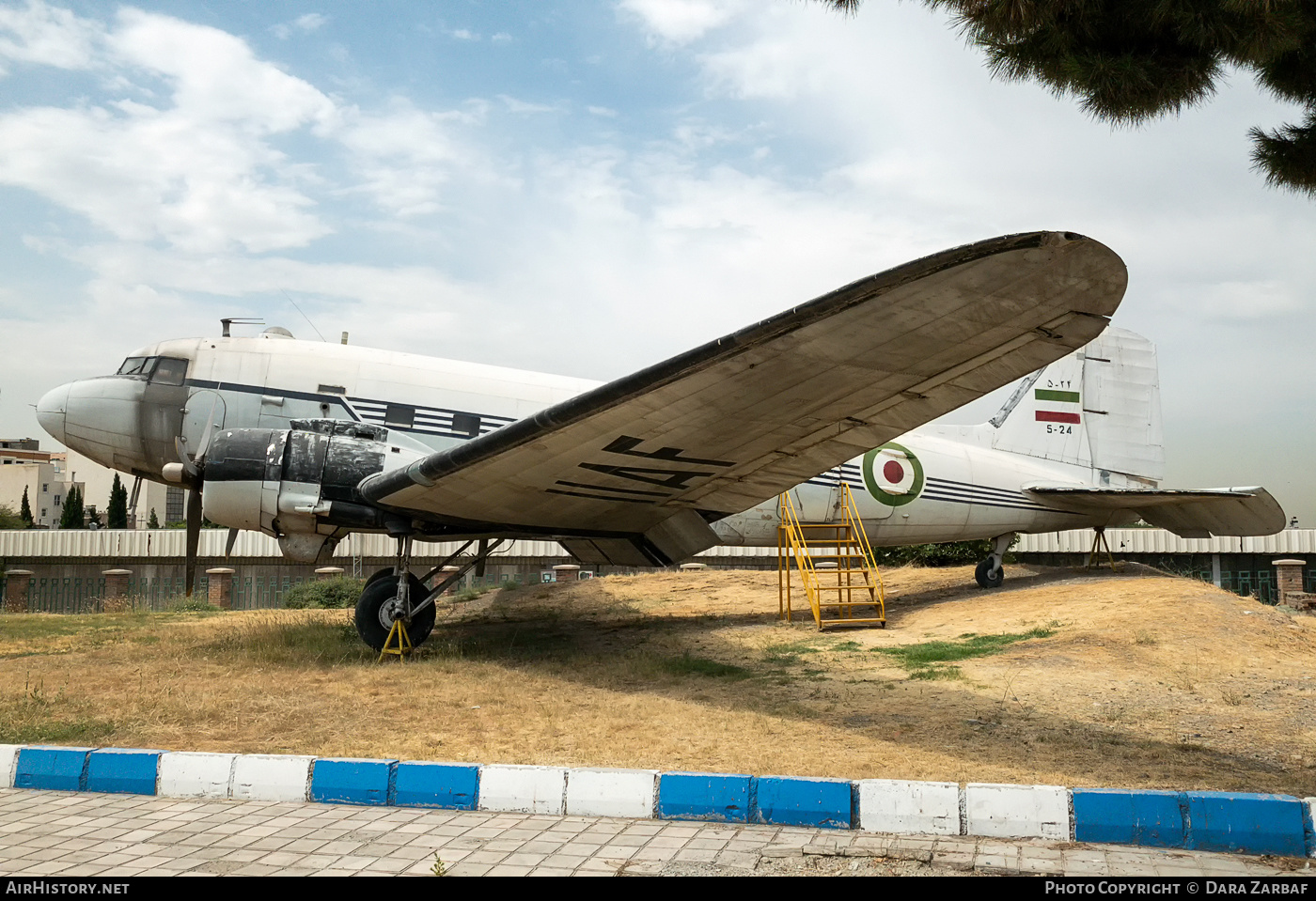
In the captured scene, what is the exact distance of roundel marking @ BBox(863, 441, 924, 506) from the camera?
1392 centimetres

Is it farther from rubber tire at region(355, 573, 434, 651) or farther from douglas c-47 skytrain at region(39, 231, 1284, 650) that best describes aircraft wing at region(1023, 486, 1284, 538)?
rubber tire at region(355, 573, 434, 651)

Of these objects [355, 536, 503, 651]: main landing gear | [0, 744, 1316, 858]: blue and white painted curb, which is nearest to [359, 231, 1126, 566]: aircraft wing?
[355, 536, 503, 651]: main landing gear

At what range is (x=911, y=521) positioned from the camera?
14266 mm

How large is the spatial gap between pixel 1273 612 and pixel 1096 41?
363 inches

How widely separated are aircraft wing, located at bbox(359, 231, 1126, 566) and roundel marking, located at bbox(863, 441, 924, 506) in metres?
3.53

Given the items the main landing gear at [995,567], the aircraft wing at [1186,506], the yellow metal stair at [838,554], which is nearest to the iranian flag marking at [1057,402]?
the aircraft wing at [1186,506]

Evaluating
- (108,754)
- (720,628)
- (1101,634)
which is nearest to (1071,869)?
(108,754)

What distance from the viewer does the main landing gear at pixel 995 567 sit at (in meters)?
15.5

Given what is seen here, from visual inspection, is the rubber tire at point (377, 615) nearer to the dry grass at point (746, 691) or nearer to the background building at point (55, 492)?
the dry grass at point (746, 691)

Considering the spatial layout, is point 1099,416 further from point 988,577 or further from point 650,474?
point 650,474

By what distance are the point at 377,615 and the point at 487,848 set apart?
21.3 feet

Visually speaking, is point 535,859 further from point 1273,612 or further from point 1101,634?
point 1273,612

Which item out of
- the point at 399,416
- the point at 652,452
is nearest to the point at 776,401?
the point at 652,452

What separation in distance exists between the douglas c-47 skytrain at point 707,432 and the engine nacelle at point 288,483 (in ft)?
0.07
